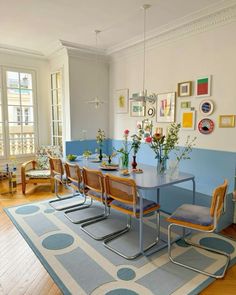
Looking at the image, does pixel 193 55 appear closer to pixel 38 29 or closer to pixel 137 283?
pixel 38 29

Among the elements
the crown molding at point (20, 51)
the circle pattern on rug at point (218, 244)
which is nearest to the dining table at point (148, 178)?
the circle pattern on rug at point (218, 244)

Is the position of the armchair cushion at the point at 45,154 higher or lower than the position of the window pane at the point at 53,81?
lower

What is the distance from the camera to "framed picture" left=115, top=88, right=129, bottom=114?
464cm

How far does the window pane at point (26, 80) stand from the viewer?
486cm

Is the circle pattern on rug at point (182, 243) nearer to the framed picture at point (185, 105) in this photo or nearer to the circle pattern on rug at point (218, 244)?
the circle pattern on rug at point (218, 244)

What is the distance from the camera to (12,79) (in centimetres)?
473

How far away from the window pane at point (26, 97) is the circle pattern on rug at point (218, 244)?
13.9ft

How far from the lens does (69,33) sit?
12.5ft

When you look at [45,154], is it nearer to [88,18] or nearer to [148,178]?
[88,18]

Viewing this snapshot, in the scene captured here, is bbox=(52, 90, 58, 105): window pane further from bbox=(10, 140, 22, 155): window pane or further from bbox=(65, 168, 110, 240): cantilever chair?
bbox=(65, 168, 110, 240): cantilever chair

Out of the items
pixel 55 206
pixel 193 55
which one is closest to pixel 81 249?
pixel 55 206

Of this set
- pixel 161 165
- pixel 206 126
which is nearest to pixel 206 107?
pixel 206 126

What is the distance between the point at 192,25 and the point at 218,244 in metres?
2.95

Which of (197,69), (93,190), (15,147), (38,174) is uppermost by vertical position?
(197,69)
